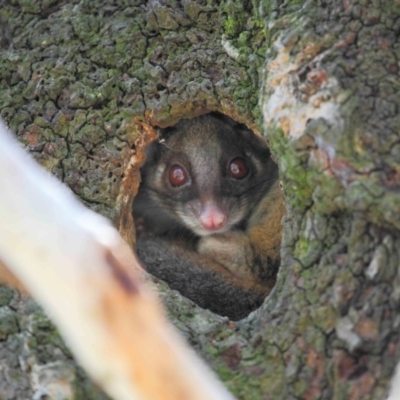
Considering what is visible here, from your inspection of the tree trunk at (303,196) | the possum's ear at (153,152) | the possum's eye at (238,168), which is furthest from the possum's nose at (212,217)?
the tree trunk at (303,196)

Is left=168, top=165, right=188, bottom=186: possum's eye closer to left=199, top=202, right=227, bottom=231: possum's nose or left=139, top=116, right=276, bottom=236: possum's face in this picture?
left=139, top=116, right=276, bottom=236: possum's face

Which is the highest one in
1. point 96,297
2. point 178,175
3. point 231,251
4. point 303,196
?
point 96,297

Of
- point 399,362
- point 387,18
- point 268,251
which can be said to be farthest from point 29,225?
point 268,251

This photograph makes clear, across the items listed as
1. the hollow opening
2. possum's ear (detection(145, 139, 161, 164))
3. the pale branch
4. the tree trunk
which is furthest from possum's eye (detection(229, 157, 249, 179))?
the pale branch

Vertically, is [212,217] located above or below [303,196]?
below

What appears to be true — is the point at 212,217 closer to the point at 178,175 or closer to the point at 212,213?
the point at 212,213

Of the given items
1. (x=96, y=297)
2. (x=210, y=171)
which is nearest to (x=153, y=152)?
(x=210, y=171)

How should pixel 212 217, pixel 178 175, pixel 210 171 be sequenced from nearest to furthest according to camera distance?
1. pixel 212 217
2. pixel 210 171
3. pixel 178 175

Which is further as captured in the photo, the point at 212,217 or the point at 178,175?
the point at 178,175
